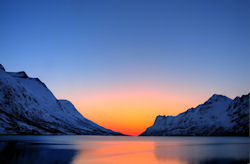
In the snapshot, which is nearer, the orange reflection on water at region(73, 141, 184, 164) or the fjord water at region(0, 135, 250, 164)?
the fjord water at region(0, 135, 250, 164)

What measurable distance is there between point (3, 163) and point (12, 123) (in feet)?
668

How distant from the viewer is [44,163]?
71.5 ft

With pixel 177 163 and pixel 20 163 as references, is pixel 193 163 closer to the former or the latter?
pixel 177 163

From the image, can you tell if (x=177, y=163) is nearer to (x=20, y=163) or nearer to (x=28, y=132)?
(x=20, y=163)

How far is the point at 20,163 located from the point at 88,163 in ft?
23.1

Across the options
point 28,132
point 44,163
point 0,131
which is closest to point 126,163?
point 44,163

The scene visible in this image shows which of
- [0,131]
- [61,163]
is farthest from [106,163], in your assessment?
[0,131]

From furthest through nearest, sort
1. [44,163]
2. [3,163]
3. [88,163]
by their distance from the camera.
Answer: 1. [88,163]
2. [44,163]
3. [3,163]

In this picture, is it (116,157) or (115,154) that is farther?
(115,154)

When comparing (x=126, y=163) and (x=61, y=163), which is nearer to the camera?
(x=61, y=163)

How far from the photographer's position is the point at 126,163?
2534 centimetres

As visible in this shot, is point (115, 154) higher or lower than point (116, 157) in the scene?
lower

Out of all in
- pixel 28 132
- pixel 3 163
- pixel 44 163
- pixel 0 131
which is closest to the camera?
pixel 3 163

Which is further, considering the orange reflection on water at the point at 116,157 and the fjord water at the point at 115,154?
the orange reflection on water at the point at 116,157
